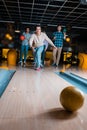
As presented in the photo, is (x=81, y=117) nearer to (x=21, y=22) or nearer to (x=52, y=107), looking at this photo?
(x=52, y=107)

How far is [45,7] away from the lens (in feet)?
38.2

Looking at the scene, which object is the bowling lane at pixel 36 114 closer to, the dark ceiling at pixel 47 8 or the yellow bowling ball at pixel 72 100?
the yellow bowling ball at pixel 72 100

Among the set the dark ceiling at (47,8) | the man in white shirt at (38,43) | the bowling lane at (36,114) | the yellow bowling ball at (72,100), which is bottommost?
the bowling lane at (36,114)

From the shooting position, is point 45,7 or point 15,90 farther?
point 45,7

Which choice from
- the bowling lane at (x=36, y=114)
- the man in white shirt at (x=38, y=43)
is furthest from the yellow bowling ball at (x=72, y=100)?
the man in white shirt at (x=38, y=43)

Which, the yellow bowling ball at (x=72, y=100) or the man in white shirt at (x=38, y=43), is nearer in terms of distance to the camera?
the yellow bowling ball at (x=72, y=100)

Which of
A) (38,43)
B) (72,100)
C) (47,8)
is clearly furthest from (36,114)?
(47,8)

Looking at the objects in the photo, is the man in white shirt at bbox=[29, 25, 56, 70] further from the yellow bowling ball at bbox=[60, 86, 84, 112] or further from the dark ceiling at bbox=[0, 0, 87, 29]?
the yellow bowling ball at bbox=[60, 86, 84, 112]

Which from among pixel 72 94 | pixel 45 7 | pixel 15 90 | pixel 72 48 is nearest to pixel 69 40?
pixel 72 48

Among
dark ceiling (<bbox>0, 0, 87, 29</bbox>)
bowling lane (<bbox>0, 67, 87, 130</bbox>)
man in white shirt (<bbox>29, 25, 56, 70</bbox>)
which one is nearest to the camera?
bowling lane (<bbox>0, 67, 87, 130</bbox>)

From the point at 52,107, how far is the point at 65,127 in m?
0.82

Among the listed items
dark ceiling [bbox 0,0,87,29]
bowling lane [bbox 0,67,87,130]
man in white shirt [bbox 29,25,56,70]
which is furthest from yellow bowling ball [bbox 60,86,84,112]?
dark ceiling [bbox 0,0,87,29]

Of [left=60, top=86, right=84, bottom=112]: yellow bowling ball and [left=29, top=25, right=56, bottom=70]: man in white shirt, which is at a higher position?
[left=29, top=25, right=56, bottom=70]: man in white shirt

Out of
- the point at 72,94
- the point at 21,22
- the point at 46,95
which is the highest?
the point at 21,22
